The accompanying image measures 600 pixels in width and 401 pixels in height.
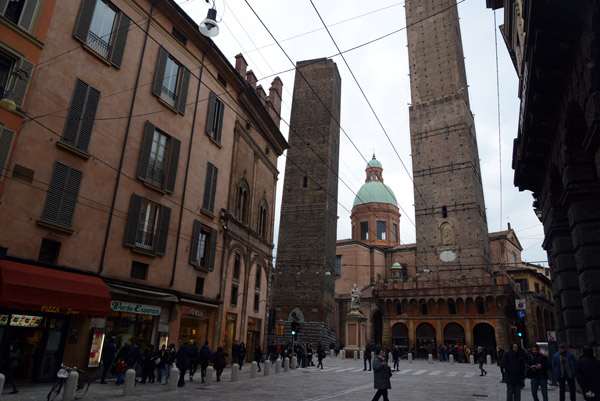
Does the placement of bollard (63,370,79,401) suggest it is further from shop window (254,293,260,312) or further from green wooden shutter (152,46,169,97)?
shop window (254,293,260,312)

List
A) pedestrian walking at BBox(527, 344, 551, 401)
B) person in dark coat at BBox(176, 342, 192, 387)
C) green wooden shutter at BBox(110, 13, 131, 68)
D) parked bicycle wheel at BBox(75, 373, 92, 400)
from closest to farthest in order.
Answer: pedestrian walking at BBox(527, 344, 551, 401) → parked bicycle wheel at BBox(75, 373, 92, 400) → person in dark coat at BBox(176, 342, 192, 387) → green wooden shutter at BBox(110, 13, 131, 68)

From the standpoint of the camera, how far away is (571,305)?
1010 centimetres

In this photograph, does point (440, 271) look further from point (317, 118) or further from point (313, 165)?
point (317, 118)

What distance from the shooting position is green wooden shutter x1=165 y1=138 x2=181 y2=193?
1552 cm

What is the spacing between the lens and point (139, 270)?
14.1m

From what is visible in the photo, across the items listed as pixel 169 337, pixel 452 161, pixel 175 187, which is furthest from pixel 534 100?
pixel 452 161

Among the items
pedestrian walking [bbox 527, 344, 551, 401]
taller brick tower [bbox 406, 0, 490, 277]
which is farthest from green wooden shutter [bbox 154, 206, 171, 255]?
taller brick tower [bbox 406, 0, 490, 277]

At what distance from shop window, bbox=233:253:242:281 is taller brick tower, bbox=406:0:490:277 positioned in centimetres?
2590

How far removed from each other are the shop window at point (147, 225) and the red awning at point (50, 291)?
217 cm

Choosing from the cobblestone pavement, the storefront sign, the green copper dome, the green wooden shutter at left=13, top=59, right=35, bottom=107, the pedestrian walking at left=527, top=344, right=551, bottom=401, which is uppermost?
the green copper dome

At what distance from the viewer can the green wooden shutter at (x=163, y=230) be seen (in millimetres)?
14753

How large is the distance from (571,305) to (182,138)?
1395cm

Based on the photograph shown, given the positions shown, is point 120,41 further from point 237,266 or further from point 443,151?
point 443,151

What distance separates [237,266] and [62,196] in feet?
34.2
